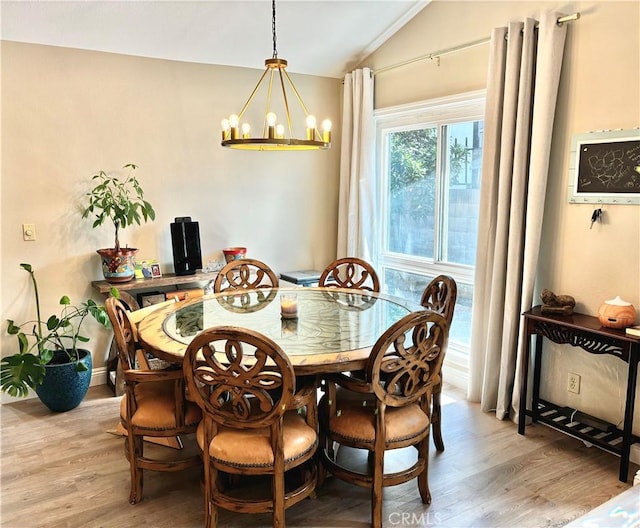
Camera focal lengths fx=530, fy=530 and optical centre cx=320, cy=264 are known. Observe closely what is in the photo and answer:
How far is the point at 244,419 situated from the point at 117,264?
2.00 meters

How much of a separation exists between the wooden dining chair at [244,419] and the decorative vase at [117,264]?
67.9 inches

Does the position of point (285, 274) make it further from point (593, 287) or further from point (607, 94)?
point (607, 94)

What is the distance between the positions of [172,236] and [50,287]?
0.89 metres

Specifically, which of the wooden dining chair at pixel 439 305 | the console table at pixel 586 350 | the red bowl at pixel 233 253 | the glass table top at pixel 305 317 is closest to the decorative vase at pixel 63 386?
the glass table top at pixel 305 317

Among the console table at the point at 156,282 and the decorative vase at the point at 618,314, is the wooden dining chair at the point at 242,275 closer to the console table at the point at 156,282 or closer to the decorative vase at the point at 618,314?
the console table at the point at 156,282

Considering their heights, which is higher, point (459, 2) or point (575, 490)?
point (459, 2)

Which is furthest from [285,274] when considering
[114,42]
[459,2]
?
[459,2]

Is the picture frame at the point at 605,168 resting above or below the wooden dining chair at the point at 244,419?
above

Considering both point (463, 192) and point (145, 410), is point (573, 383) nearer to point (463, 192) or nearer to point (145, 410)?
point (463, 192)

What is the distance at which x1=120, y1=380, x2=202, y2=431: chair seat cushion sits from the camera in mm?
2365

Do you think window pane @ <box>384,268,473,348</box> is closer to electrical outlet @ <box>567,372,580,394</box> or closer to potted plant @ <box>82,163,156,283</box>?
electrical outlet @ <box>567,372,580,394</box>

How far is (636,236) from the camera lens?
277 centimetres

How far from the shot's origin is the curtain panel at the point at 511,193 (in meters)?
3.03

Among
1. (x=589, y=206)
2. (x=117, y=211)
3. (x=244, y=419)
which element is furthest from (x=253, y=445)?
(x=589, y=206)
